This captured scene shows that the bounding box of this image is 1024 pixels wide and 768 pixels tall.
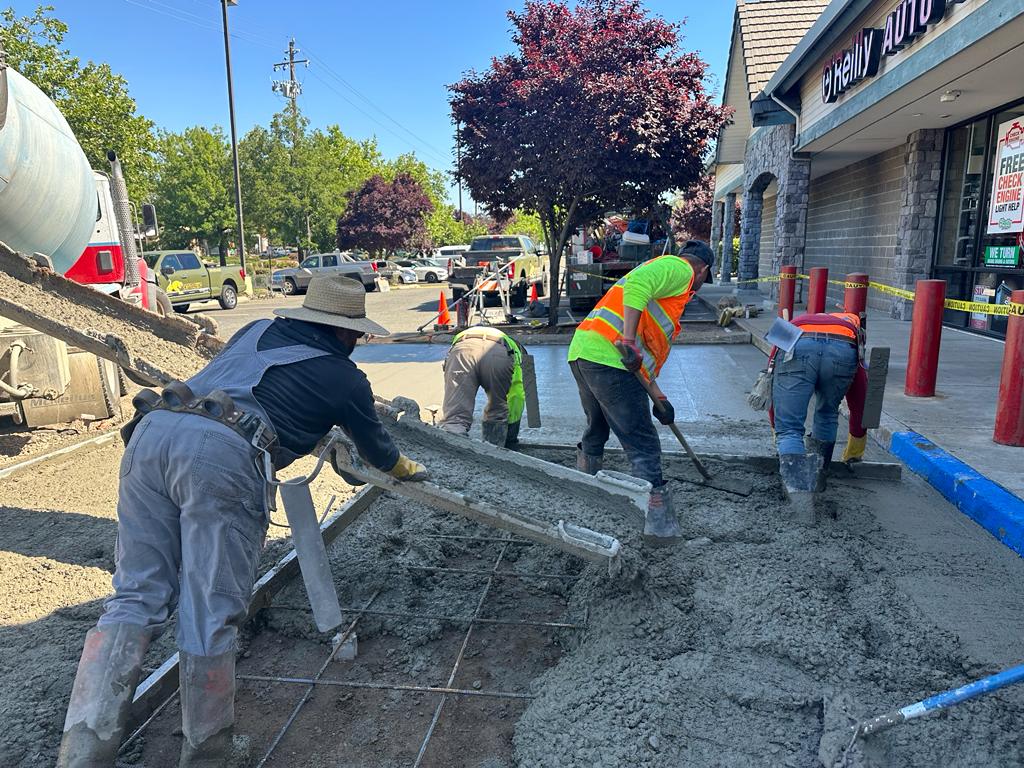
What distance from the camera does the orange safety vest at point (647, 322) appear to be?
3.78 metres

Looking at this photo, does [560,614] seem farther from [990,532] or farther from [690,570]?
[990,532]

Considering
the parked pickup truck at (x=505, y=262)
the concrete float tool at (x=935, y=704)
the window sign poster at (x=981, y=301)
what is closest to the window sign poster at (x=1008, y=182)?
the window sign poster at (x=981, y=301)

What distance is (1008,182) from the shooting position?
27.0 ft

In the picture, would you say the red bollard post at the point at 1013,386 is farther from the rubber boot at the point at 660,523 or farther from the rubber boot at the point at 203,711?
the rubber boot at the point at 203,711

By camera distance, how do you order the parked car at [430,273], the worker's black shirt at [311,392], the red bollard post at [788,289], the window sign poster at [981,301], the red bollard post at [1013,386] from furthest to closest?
the parked car at [430,273]
the red bollard post at [788,289]
the window sign poster at [981,301]
the red bollard post at [1013,386]
the worker's black shirt at [311,392]

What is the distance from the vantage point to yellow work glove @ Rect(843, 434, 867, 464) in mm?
4461

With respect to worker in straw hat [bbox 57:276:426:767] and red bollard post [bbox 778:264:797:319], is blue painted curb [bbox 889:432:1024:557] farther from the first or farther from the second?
red bollard post [bbox 778:264:797:319]

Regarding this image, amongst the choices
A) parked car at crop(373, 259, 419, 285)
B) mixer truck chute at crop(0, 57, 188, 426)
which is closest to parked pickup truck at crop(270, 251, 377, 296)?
parked car at crop(373, 259, 419, 285)

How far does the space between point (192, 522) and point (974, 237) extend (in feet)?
32.9

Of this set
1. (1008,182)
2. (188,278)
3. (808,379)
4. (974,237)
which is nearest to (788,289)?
(974,237)

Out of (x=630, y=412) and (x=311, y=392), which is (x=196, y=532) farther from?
(x=630, y=412)

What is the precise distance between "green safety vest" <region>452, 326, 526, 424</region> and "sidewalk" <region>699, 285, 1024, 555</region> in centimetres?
260

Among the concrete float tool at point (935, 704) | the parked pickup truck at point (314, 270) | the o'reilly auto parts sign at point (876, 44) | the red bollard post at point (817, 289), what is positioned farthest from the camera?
the parked pickup truck at point (314, 270)

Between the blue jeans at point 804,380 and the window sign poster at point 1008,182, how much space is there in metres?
5.64
